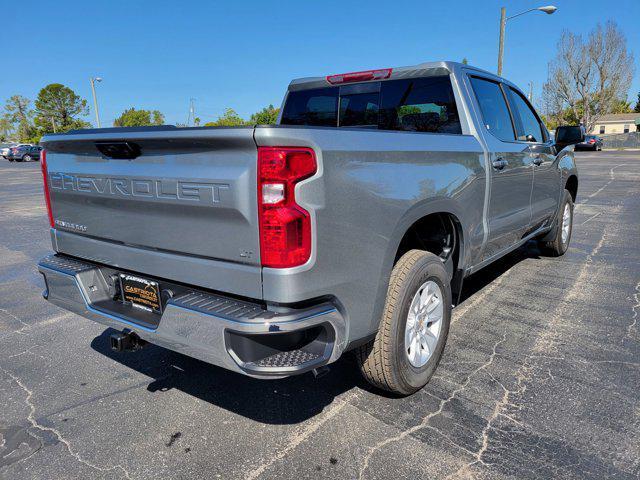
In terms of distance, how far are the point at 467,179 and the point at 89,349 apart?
9.98ft

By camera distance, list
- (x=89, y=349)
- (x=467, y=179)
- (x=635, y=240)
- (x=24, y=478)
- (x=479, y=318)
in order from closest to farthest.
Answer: (x=24, y=478) → (x=467, y=179) → (x=89, y=349) → (x=479, y=318) → (x=635, y=240)

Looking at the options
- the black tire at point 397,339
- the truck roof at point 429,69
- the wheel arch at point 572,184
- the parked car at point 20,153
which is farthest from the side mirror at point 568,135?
the parked car at point 20,153

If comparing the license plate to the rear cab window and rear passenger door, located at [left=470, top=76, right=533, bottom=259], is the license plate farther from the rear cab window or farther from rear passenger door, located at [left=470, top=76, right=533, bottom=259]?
rear passenger door, located at [left=470, top=76, right=533, bottom=259]

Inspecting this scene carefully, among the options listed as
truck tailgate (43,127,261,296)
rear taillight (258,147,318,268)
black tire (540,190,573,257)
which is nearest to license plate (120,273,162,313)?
truck tailgate (43,127,261,296)

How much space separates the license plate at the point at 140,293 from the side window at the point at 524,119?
11.3 ft

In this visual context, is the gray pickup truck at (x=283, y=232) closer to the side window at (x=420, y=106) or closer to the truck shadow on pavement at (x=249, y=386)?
the side window at (x=420, y=106)

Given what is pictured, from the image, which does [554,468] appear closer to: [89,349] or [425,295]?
[425,295]

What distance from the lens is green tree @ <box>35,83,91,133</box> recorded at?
245 feet

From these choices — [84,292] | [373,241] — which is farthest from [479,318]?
[84,292]

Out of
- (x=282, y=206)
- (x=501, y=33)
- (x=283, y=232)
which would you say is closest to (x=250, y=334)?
(x=283, y=232)

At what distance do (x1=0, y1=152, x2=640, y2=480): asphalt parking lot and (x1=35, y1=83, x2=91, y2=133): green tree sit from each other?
81500mm

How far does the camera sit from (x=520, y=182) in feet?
13.7

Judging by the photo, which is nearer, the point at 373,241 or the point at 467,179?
the point at 373,241

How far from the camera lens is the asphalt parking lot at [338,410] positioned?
230 cm
